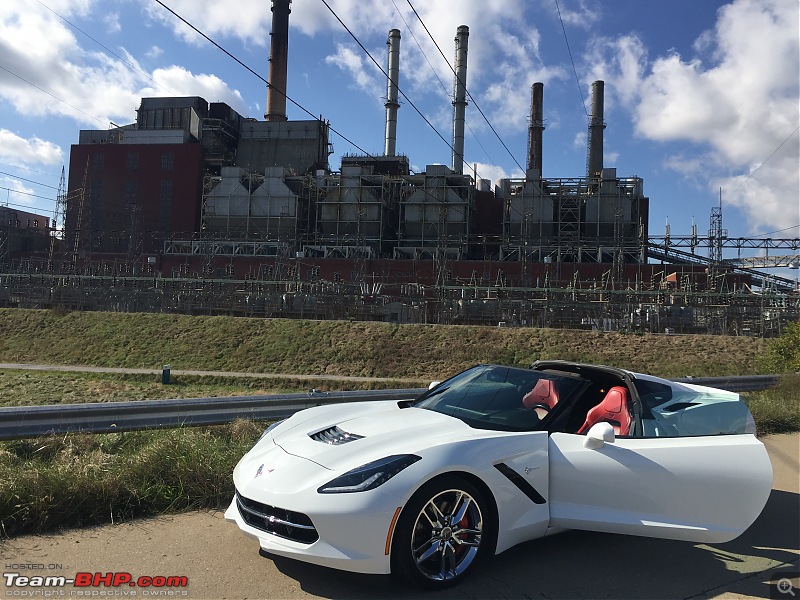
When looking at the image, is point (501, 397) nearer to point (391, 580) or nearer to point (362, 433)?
point (362, 433)

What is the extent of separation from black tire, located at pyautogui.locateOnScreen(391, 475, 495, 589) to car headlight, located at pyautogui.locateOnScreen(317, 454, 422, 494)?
7.1 inches

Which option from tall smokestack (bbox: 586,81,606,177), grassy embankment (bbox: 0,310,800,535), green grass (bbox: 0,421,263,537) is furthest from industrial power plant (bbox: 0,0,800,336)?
green grass (bbox: 0,421,263,537)

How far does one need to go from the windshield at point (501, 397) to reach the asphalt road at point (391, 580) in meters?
0.88

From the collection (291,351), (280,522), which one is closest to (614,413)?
(280,522)

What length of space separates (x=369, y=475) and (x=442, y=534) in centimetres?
57

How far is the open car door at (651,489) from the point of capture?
380 cm

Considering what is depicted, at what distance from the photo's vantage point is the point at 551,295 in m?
39.4

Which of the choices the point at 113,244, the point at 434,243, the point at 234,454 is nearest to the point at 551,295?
the point at 434,243

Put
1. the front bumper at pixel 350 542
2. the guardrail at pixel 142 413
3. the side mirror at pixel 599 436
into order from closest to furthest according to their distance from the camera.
A: the front bumper at pixel 350 542 → the side mirror at pixel 599 436 → the guardrail at pixel 142 413

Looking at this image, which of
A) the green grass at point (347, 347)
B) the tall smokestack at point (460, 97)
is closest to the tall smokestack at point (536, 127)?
the tall smokestack at point (460, 97)

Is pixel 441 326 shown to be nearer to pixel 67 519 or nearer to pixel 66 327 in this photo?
pixel 66 327

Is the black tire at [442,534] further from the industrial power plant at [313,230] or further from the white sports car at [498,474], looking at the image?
the industrial power plant at [313,230]

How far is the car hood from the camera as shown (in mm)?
3532

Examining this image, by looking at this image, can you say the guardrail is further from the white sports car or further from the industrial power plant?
Answer: the industrial power plant
